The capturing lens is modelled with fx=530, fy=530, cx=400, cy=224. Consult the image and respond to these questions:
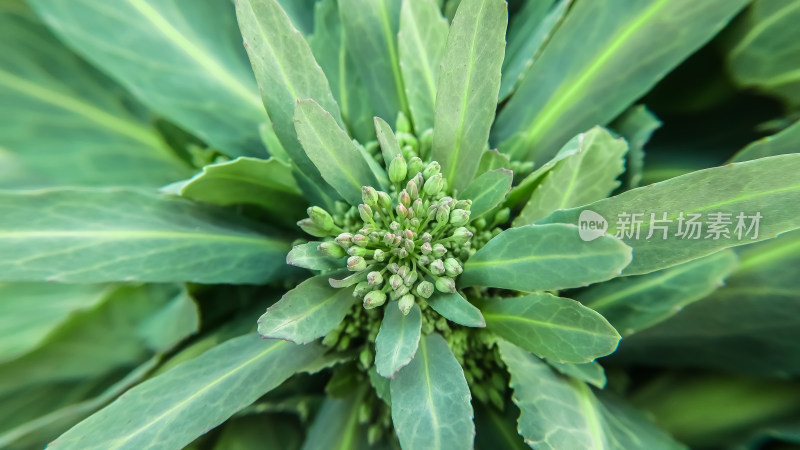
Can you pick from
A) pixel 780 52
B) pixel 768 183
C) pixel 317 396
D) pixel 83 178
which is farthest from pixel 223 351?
pixel 780 52

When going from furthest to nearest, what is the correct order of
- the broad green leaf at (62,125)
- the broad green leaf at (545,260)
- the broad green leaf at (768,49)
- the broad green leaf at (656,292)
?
the broad green leaf at (62,125)
the broad green leaf at (768,49)
the broad green leaf at (656,292)
the broad green leaf at (545,260)

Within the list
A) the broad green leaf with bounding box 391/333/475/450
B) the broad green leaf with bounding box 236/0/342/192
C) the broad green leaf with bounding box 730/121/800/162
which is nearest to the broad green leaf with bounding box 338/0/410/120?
the broad green leaf with bounding box 236/0/342/192

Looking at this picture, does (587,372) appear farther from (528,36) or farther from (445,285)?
(528,36)

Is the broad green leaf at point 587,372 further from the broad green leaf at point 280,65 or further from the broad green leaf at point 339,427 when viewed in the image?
the broad green leaf at point 280,65

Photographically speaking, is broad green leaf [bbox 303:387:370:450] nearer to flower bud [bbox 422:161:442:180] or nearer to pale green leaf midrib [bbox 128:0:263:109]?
flower bud [bbox 422:161:442:180]

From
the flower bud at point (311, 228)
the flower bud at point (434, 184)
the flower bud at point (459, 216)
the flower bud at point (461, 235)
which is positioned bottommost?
the flower bud at point (461, 235)

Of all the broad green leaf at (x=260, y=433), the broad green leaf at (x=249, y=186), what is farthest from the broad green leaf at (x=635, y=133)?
the broad green leaf at (x=260, y=433)

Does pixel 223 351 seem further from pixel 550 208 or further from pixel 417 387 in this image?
pixel 550 208
